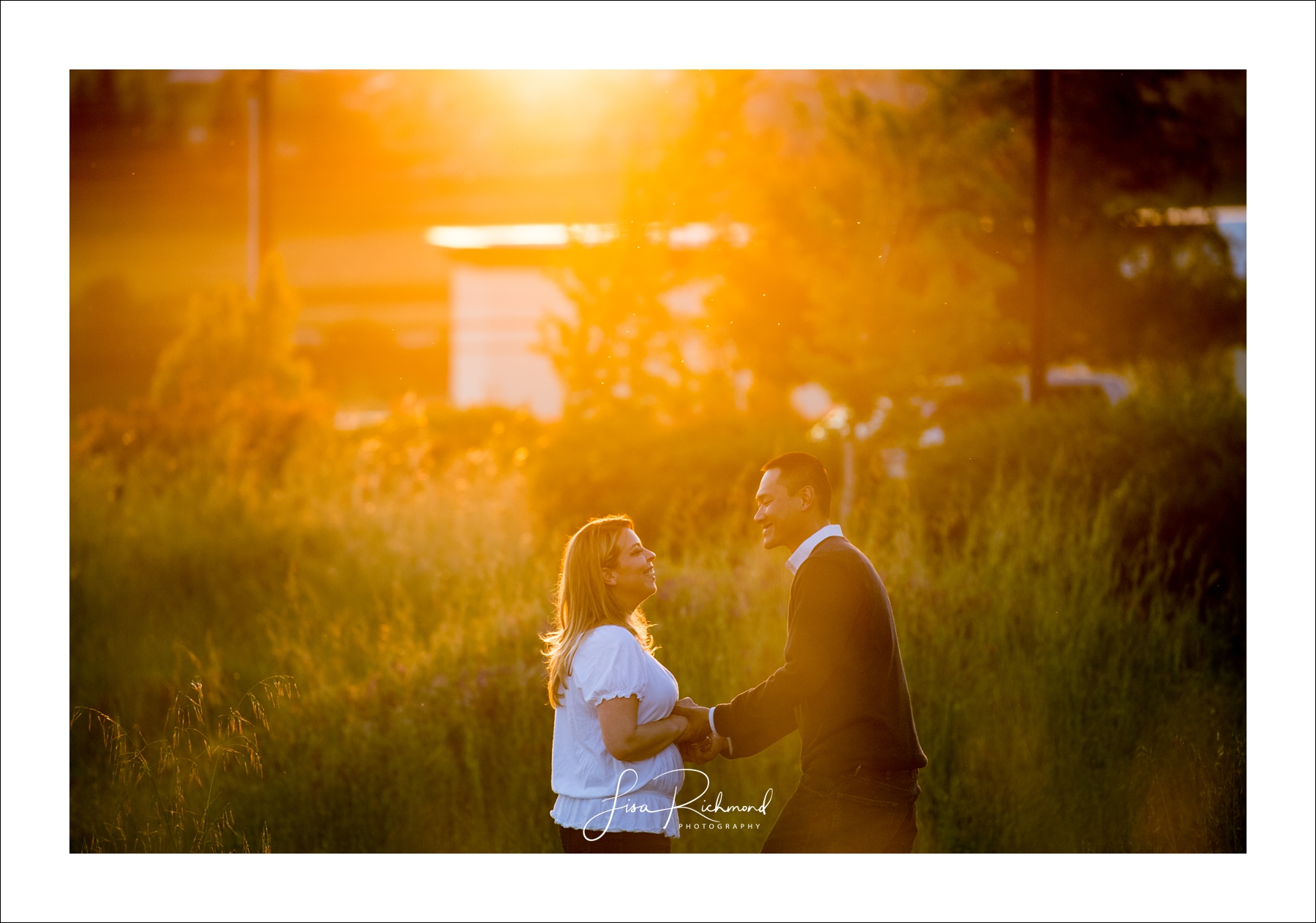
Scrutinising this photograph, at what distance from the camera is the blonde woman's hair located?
3.66 meters

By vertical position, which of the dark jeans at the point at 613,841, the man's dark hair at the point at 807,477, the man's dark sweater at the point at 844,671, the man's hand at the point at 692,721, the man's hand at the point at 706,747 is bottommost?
the dark jeans at the point at 613,841

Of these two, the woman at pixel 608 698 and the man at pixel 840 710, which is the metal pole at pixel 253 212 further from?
the man at pixel 840 710

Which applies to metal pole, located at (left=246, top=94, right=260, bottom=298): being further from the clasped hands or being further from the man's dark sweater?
the man's dark sweater

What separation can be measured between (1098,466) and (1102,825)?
1.98m

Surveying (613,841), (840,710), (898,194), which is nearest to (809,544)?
(840,710)

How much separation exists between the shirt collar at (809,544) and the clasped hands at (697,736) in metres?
0.60

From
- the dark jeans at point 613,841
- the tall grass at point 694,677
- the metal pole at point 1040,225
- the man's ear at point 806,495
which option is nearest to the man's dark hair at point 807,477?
the man's ear at point 806,495

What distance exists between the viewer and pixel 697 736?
3.96m

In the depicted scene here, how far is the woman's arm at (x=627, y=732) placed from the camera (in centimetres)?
354

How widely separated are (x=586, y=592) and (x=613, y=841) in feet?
2.76

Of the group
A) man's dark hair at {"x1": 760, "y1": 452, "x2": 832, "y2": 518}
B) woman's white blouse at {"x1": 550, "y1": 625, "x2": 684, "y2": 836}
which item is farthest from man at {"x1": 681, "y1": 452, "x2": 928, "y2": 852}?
woman's white blouse at {"x1": 550, "y1": 625, "x2": 684, "y2": 836}

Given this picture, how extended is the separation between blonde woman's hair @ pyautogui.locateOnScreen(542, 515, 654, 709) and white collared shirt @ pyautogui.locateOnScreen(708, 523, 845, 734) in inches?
20.6

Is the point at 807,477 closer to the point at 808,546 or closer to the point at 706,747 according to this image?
the point at 808,546

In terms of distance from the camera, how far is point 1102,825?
5059 millimetres
